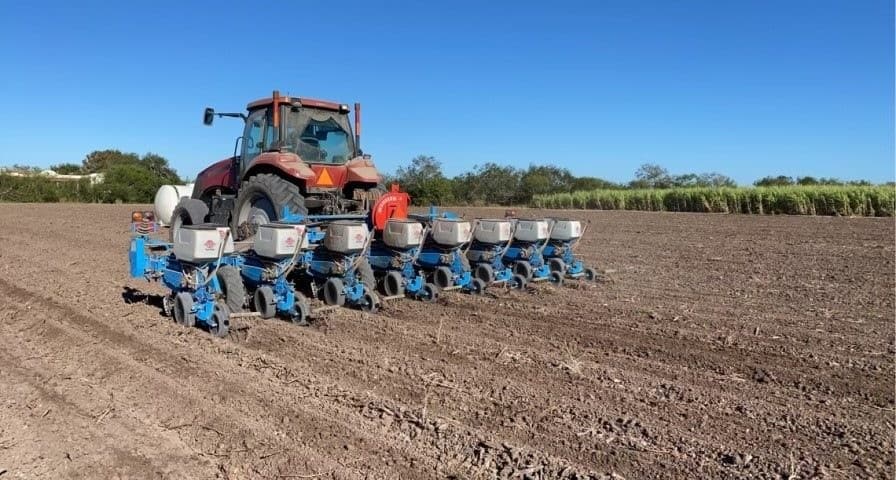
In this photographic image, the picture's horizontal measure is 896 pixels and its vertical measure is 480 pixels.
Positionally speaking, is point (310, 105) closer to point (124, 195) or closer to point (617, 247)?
point (617, 247)

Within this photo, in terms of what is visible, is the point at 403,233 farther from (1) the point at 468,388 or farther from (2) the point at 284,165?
(1) the point at 468,388

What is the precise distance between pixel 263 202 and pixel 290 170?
509 mm

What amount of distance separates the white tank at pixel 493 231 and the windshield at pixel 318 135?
2177mm

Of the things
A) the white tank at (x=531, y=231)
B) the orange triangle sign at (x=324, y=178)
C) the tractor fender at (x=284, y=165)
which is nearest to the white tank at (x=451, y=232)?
the white tank at (x=531, y=231)

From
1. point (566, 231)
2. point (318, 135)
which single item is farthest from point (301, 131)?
point (566, 231)

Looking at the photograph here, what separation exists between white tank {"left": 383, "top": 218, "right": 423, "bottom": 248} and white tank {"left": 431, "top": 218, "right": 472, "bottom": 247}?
1.11ft

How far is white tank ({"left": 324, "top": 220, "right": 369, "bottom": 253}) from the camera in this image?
616cm

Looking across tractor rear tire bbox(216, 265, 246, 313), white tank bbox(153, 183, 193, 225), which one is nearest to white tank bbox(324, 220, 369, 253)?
tractor rear tire bbox(216, 265, 246, 313)

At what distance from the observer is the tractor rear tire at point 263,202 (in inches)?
275

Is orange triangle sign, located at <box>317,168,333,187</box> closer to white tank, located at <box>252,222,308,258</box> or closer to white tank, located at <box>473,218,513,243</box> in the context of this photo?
white tank, located at <box>252,222,308,258</box>

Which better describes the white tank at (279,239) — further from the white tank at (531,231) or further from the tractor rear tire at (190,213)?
the tractor rear tire at (190,213)

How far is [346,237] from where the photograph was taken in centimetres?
615

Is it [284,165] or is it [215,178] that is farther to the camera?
[215,178]

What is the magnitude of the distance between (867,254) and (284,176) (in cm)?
931
